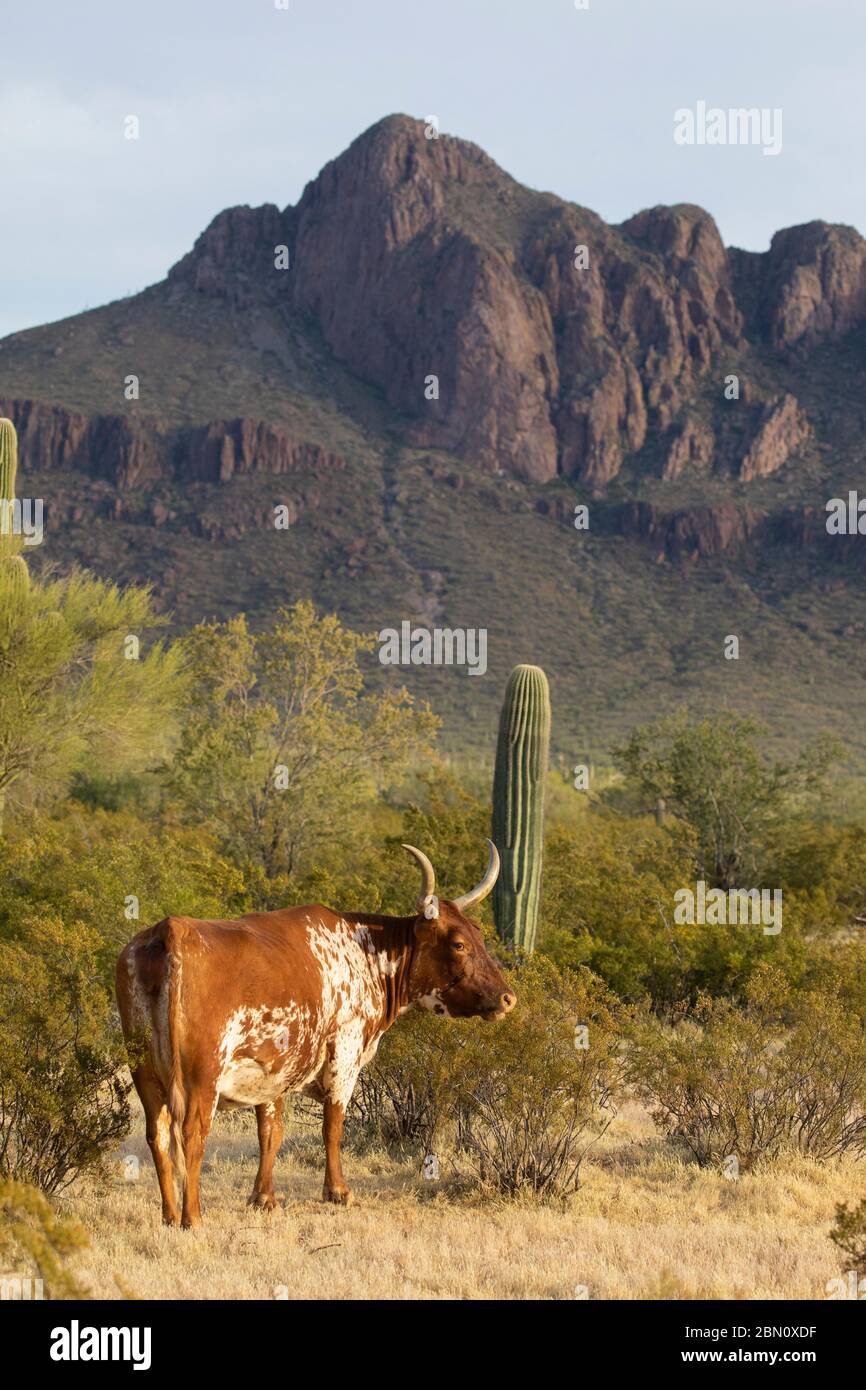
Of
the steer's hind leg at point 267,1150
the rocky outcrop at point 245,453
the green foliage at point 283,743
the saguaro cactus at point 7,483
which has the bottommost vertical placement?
the steer's hind leg at point 267,1150

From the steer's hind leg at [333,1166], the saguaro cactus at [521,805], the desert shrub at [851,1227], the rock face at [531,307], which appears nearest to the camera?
the desert shrub at [851,1227]

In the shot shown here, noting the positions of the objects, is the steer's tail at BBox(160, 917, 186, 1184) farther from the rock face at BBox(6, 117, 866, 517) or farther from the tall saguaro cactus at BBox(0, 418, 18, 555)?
the rock face at BBox(6, 117, 866, 517)

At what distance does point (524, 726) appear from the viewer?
13.3 metres

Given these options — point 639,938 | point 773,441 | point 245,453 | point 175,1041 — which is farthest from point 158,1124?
point 773,441

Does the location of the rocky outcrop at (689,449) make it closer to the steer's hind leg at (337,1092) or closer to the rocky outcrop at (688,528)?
the rocky outcrop at (688,528)

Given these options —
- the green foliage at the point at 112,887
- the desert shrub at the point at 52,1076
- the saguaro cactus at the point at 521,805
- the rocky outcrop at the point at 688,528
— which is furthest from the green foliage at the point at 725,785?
the rocky outcrop at the point at 688,528

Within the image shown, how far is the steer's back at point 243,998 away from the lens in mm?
6137

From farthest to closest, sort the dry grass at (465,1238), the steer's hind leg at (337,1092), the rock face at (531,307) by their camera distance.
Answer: the rock face at (531,307) < the steer's hind leg at (337,1092) < the dry grass at (465,1238)

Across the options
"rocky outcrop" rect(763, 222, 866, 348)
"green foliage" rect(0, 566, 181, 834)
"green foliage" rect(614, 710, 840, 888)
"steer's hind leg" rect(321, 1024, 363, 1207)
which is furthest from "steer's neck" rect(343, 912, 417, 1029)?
"rocky outcrop" rect(763, 222, 866, 348)

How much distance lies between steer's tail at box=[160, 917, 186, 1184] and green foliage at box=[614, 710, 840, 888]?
17.9 meters

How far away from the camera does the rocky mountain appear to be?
61344 millimetres

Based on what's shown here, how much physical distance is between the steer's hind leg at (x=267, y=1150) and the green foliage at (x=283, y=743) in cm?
1289

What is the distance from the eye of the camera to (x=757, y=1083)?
8.69m

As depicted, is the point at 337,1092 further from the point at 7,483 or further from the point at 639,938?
the point at 7,483
